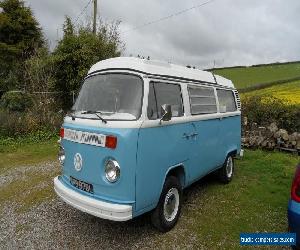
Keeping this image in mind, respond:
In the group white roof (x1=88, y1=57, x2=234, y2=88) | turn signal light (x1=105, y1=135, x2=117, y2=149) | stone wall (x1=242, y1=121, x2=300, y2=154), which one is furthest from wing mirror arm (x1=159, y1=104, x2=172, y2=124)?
stone wall (x1=242, y1=121, x2=300, y2=154)

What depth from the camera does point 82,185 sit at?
508cm

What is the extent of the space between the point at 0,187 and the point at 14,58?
17742 millimetres

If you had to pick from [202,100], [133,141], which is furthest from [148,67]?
[202,100]

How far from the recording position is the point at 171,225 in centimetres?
565

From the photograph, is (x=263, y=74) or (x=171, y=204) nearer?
(x=171, y=204)

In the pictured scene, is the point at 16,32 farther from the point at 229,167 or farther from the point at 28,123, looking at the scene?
the point at 229,167

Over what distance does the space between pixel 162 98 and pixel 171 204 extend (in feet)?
5.73

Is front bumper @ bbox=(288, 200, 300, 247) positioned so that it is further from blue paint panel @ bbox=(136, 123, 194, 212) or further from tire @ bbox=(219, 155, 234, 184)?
tire @ bbox=(219, 155, 234, 184)

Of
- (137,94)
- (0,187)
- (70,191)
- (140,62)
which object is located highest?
(140,62)

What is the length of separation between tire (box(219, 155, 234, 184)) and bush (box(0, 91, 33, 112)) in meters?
9.86

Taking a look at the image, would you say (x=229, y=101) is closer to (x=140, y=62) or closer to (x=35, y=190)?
(x=140, y=62)

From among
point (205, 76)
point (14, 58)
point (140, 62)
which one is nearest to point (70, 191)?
point (140, 62)

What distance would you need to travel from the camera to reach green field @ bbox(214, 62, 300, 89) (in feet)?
116

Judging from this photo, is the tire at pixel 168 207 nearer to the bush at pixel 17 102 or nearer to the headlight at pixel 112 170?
the headlight at pixel 112 170
